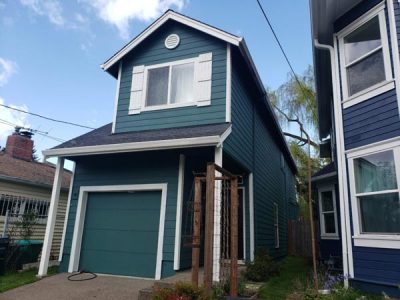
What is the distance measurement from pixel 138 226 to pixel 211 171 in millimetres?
3082

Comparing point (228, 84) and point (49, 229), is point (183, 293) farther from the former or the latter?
point (228, 84)

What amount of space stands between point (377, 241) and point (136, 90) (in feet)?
19.8

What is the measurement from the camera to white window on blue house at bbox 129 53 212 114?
24.4 feet

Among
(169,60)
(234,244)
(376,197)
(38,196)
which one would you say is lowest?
(234,244)

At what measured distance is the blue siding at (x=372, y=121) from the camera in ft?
18.3

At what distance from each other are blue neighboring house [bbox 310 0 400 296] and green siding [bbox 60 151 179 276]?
3.27 meters

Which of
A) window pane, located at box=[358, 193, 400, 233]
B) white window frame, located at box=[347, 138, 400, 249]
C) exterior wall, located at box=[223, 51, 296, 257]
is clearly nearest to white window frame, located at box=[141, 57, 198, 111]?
exterior wall, located at box=[223, 51, 296, 257]

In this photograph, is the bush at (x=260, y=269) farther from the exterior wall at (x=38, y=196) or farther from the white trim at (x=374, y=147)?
the exterior wall at (x=38, y=196)

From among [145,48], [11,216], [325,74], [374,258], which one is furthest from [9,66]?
[374,258]

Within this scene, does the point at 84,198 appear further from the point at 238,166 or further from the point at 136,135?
the point at 238,166

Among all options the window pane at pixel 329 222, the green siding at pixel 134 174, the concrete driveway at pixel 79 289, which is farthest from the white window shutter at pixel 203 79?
the window pane at pixel 329 222

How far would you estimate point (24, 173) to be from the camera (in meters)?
10.8

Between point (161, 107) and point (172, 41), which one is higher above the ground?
point (172, 41)

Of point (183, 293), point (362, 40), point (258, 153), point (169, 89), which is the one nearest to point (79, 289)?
point (183, 293)
